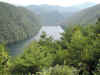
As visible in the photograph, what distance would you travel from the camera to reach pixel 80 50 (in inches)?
426

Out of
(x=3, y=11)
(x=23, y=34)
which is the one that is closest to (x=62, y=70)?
(x=23, y=34)

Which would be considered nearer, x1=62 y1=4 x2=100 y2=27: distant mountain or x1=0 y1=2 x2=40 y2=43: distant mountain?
x1=0 y1=2 x2=40 y2=43: distant mountain

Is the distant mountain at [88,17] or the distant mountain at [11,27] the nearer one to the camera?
the distant mountain at [11,27]

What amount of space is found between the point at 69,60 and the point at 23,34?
292 ft

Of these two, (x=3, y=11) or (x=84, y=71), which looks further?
(x=3, y=11)

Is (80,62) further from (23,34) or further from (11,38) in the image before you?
(23,34)

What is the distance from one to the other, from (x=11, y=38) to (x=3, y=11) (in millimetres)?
35566

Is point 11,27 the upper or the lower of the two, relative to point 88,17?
lower

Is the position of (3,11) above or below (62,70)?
above

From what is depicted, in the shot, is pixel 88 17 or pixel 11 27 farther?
pixel 88 17

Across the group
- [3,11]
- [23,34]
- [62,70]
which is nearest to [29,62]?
[62,70]

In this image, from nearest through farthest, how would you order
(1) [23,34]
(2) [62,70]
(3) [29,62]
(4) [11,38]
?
(2) [62,70] → (3) [29,62] → (4) [11,38] → (1) [23,34]

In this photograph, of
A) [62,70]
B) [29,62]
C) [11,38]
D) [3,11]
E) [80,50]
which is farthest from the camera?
[3,11]

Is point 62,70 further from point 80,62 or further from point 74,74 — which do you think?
point 80,62
